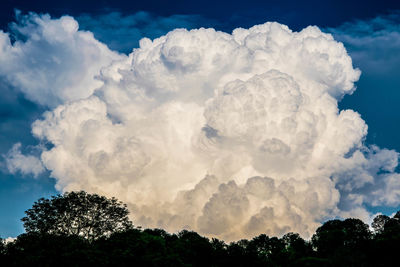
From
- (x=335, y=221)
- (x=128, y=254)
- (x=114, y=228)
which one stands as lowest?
(x=128, y=254)

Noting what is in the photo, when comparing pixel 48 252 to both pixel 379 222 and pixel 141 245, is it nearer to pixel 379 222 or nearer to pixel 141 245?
pixel 141 245

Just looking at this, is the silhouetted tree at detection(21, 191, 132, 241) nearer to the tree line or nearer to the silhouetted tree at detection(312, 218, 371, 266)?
→ the tree line

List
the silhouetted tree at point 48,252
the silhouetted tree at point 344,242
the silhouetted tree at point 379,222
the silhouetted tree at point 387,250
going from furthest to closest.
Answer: the silhouetted tree at point 379,222 < the silhouetted tree at point 387,250 < the silhouetted tree at point 344,242 < the silhouetted tree at point 48,252

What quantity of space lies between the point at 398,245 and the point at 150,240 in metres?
51.9

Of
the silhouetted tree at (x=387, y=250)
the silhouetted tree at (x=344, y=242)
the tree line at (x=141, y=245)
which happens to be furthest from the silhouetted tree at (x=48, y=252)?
the silhouetted tree at (x=387, y=250)

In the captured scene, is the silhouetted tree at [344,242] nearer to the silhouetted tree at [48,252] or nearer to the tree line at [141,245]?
the tree line at [141,245]

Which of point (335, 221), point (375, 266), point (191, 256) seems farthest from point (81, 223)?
point (335, 221)

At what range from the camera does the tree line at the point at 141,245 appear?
6744 centimetres

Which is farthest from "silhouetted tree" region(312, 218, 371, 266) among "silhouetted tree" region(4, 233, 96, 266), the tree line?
"silhouetted tree" region(4, 233, 96, 266)

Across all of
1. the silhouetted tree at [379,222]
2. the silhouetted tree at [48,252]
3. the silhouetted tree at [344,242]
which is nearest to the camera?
the silhouetted tree at [48,252]

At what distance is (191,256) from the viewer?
93312mm

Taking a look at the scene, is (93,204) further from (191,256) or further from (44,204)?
(191,256)

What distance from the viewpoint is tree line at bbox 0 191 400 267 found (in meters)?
67.4

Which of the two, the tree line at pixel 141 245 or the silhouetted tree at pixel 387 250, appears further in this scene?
the silhouetted tree at pixel 387 250
